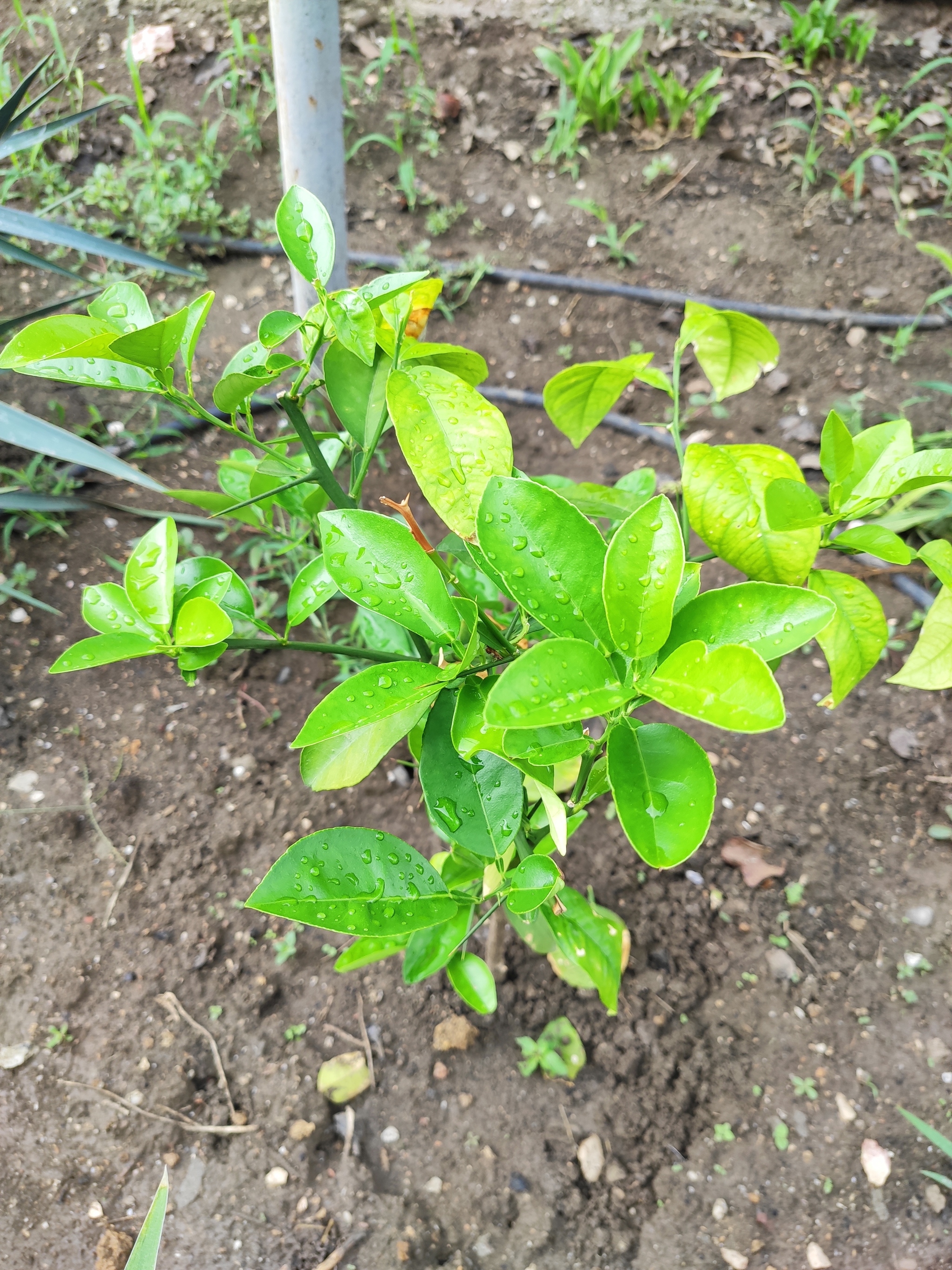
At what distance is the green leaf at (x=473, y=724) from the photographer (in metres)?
0.60

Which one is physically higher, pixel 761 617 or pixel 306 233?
pixel 306 233

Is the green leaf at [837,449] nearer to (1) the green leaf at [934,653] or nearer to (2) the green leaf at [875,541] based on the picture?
(2) the green leaf at [875,541]

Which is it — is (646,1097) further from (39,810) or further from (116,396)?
(116,396)

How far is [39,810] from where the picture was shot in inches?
59.8

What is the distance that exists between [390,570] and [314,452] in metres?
0.14

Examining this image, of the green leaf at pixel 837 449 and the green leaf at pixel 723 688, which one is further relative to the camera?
the green leaf at pixel 837 449

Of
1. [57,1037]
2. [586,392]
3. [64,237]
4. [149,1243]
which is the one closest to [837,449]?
[586,392]

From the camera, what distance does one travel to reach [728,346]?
2.98 feet

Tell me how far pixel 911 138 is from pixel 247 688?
113 inches

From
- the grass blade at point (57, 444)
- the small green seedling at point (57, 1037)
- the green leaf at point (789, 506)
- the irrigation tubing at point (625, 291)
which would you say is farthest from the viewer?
the irrigation tubing at point (625, 291)

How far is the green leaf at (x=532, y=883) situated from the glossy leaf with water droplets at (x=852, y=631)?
321mm

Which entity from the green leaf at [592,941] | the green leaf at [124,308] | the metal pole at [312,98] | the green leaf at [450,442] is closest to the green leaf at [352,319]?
the green leaf at [450,442]

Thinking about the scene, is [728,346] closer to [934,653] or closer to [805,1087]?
[934,653]

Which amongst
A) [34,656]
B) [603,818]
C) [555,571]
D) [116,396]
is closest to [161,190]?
[116,396]
